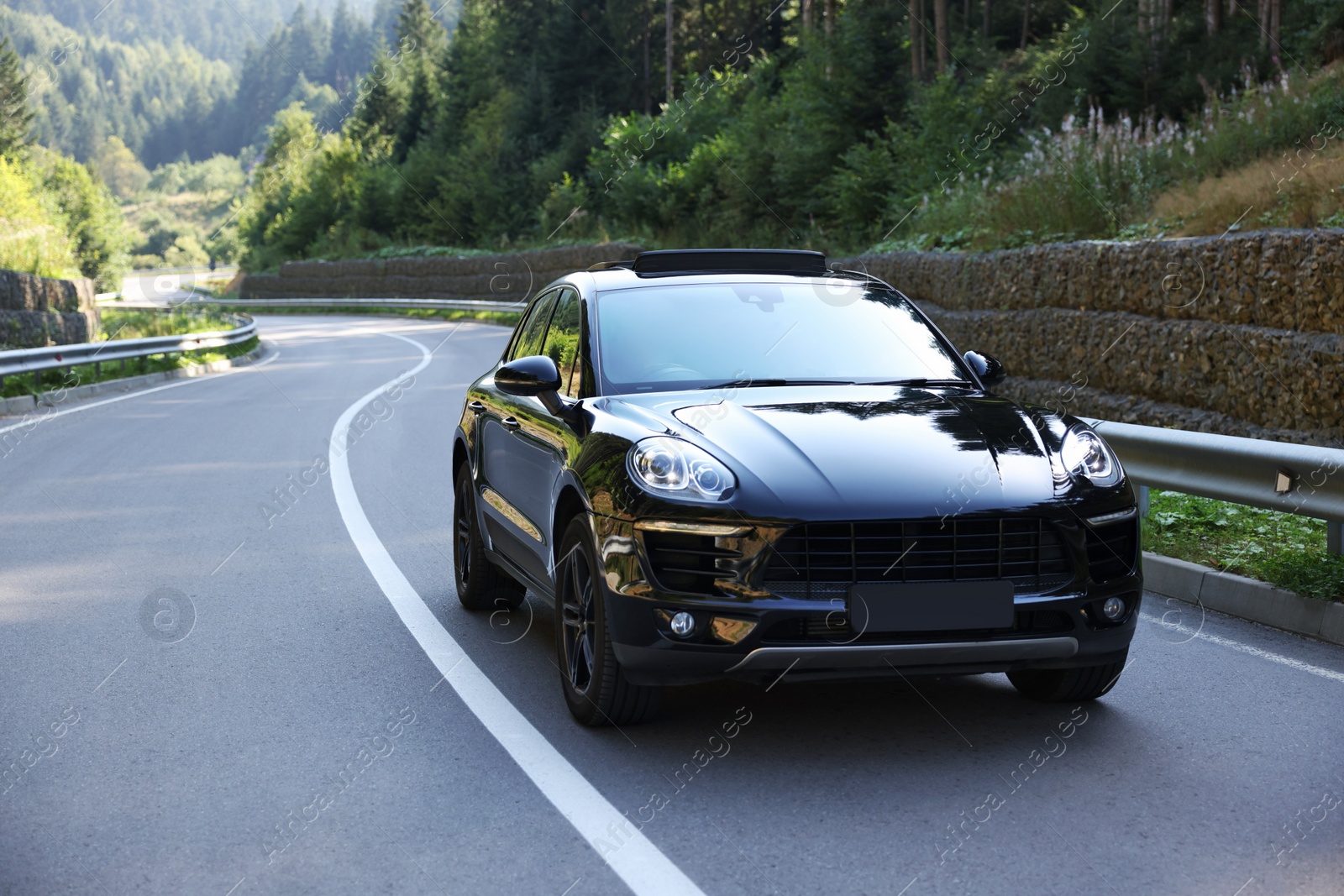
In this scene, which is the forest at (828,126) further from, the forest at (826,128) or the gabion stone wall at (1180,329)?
the gabion stone wall at (1180,329)

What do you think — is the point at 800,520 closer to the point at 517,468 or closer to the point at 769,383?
the point at 769,383

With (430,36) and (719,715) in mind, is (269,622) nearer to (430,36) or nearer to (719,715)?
(719,715)

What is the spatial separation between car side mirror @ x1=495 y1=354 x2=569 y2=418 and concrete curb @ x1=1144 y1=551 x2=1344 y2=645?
3512mm

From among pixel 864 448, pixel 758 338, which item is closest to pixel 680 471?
pixel 864 448

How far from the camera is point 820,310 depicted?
20.1 feet

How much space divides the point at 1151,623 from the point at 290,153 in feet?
393

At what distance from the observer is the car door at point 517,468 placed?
18.8 ft

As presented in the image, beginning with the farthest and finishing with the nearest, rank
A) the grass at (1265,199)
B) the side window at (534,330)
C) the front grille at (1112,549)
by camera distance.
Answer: the grass at (1265,199)
the side window at (534,330)
the front grille at (1112,549)

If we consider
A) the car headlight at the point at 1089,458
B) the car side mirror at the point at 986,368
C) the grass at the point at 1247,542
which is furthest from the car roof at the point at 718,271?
the grass at the point at 1247,542

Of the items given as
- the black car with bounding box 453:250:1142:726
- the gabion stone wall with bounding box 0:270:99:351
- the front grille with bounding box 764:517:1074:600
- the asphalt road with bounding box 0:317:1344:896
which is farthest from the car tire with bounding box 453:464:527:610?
the gabion stone wall with bounding box 0:270:99:351

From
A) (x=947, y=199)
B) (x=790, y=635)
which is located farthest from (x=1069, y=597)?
(x=947, y=199)

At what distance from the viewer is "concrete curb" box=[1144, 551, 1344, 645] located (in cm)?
623

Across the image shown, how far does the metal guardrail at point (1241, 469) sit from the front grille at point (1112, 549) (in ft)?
6.39

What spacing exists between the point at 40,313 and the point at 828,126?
1741 centimetres
